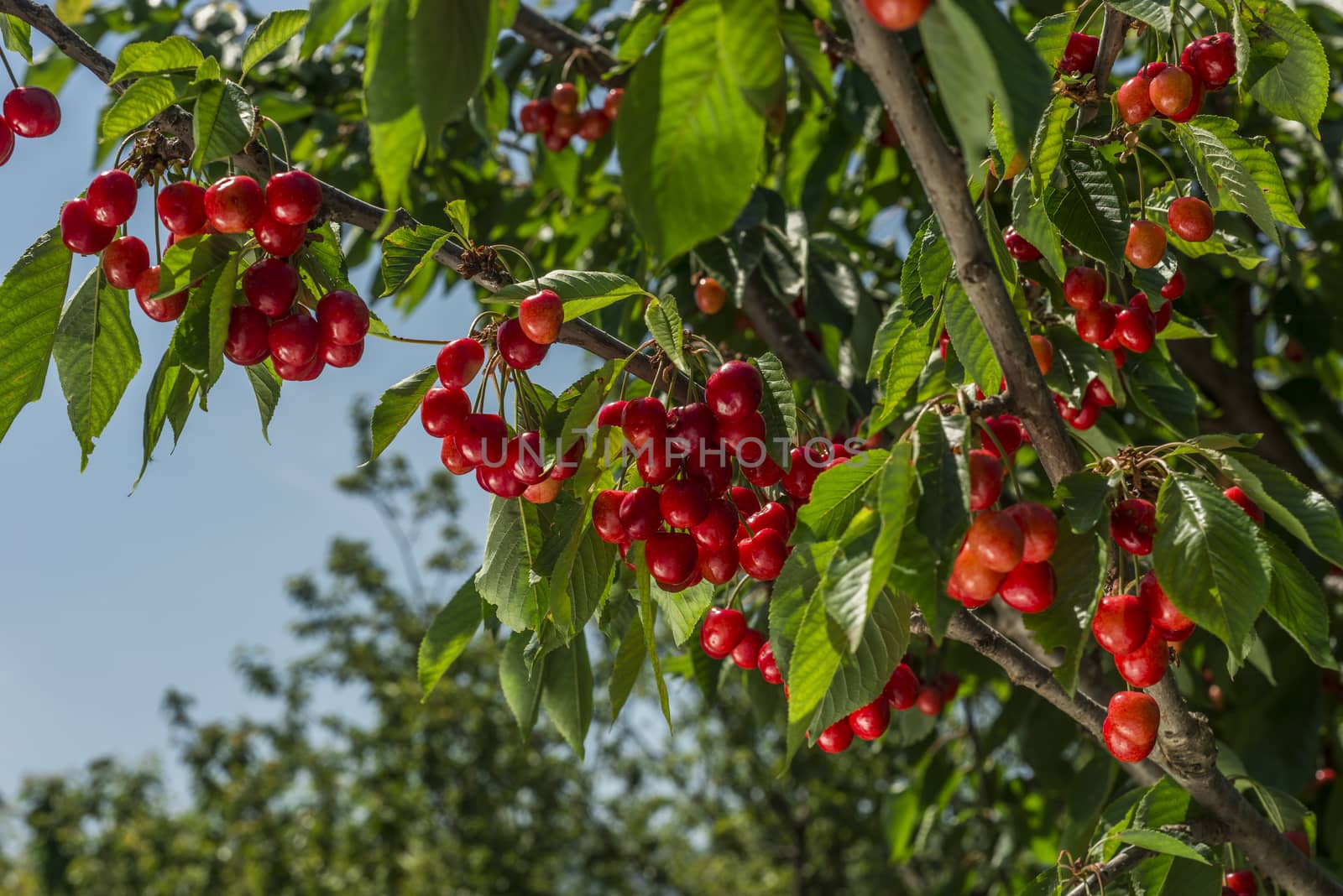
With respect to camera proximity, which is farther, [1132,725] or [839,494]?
[1132,725]

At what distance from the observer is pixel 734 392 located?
41.2 inches

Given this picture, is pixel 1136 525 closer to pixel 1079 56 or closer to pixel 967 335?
pixel 967 335

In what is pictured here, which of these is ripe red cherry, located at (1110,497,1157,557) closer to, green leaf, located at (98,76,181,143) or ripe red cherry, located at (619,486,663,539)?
ripe red cherry, located at (619,486,663,539)

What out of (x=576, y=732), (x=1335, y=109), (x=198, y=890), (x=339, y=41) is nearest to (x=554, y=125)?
(x=339, y=41)

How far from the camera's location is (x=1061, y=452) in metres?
0.95

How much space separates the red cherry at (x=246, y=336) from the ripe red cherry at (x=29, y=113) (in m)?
0.42

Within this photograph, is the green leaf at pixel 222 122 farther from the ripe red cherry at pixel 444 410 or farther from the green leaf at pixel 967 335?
the green leaf at pixel 967 335

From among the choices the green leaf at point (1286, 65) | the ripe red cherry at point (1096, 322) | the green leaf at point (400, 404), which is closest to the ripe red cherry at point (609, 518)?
the green leaf at point (400, 404)

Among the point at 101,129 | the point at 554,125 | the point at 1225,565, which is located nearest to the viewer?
the point at 1225,565

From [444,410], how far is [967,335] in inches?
20.9

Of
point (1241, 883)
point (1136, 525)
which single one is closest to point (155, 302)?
point (1136, 525)

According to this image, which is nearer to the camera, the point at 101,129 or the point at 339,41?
the point at 101,129

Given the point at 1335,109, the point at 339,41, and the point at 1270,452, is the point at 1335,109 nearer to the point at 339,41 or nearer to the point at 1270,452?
the point at 1270,452

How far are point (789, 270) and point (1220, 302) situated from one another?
45.9 inches
